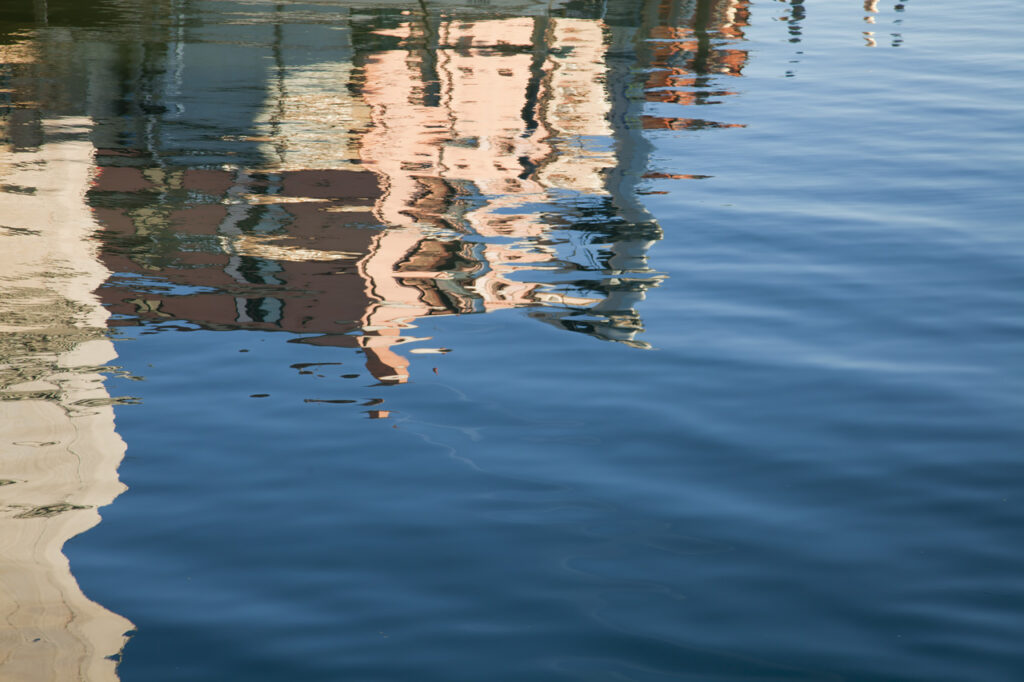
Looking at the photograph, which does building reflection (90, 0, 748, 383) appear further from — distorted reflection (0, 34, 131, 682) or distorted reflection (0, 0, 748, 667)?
distorted reflection (0, 34, 131, 682)

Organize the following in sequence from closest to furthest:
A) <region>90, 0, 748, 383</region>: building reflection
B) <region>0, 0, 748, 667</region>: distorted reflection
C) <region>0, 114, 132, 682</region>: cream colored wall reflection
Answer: <region>0, 114, 132, 682</region>: cream colored wall reflection < <region>0, 0, 748, 667</region>: distorted reflection < <region>90, 0, 748, 383</region>: building reflection

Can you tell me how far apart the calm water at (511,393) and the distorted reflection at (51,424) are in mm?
21

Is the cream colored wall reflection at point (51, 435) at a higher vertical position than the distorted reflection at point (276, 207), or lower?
lower

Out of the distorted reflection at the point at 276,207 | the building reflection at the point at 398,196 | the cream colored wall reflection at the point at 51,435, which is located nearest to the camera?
the cream colored wall reflection at the point at 51,435

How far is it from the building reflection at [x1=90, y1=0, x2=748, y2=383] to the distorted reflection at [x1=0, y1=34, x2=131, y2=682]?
0.93ft

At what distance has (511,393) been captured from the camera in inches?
220

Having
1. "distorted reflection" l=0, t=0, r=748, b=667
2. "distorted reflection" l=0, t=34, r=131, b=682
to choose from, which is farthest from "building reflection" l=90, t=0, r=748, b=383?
"distorted reflection" l=0, t=34, r=131, b=682

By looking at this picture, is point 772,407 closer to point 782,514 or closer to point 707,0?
point 782,514

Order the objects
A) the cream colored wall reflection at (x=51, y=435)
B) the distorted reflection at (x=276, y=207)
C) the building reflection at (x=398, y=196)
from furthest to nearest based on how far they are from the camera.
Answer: the building reflection at (x=398, y=196), the distorted reflection at (x=276, y=207), the cream colored wall reflection at (x=51, y=435)

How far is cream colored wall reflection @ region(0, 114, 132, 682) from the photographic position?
3730 millimetres

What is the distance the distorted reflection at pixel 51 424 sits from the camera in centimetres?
374

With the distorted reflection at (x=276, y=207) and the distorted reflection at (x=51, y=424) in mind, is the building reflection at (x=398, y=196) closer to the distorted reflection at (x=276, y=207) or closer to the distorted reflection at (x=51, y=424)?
the distorted reflection at (x=276, y=207)

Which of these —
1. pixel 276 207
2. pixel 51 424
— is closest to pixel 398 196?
pixel 276 207

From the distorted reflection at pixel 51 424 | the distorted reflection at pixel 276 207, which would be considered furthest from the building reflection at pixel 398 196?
the distorted reflection at pixel 51 424
